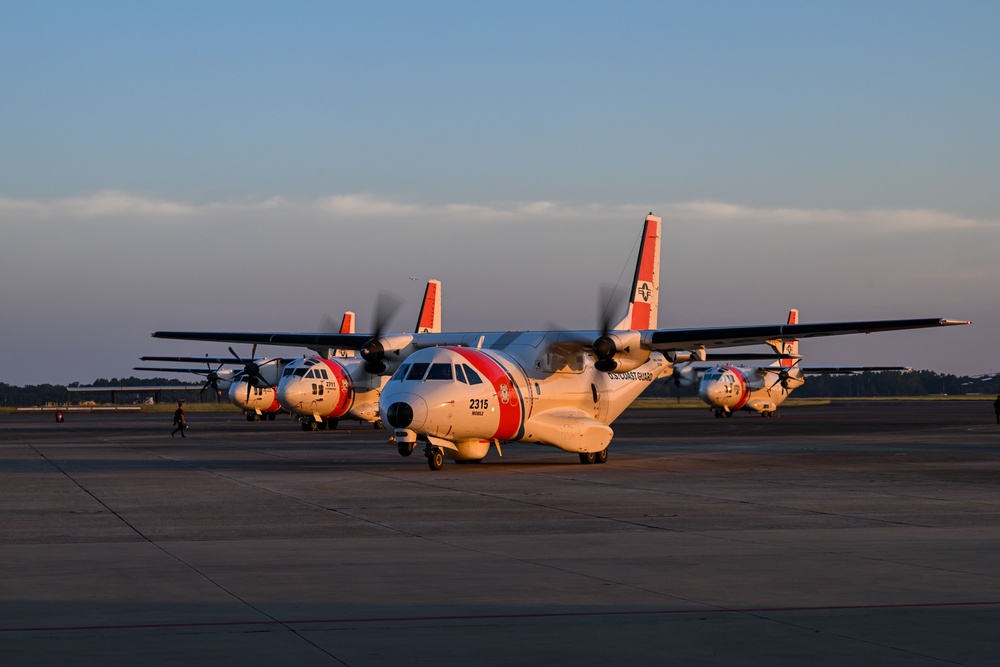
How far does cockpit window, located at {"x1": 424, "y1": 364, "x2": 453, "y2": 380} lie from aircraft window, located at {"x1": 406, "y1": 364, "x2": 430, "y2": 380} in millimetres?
147

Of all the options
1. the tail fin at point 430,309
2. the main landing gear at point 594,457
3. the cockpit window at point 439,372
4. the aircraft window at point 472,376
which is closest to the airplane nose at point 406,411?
the cockpit window at point 439,372

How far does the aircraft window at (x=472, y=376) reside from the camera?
26.8 meters

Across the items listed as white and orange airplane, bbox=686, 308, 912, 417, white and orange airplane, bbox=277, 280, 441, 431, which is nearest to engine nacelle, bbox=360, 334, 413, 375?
white and orange airplane, bbox=277, 280, 441, 431

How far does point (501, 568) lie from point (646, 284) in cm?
2490

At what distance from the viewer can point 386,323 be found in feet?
111

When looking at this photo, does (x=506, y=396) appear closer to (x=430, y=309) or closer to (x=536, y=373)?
(x=536, y=373)

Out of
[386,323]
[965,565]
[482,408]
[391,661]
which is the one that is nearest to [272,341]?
[386,323]

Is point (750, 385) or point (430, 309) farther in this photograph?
point (750, 385)

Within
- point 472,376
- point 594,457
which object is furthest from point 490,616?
point 594,457

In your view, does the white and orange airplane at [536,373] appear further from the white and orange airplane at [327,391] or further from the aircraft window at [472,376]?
the white and orange airplane at [327,391]

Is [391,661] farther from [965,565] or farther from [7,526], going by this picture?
[7,526]

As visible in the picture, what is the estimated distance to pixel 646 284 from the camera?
3544cm

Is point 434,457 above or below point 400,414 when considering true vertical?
below

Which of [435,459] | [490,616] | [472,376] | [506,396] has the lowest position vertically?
[435,459]
